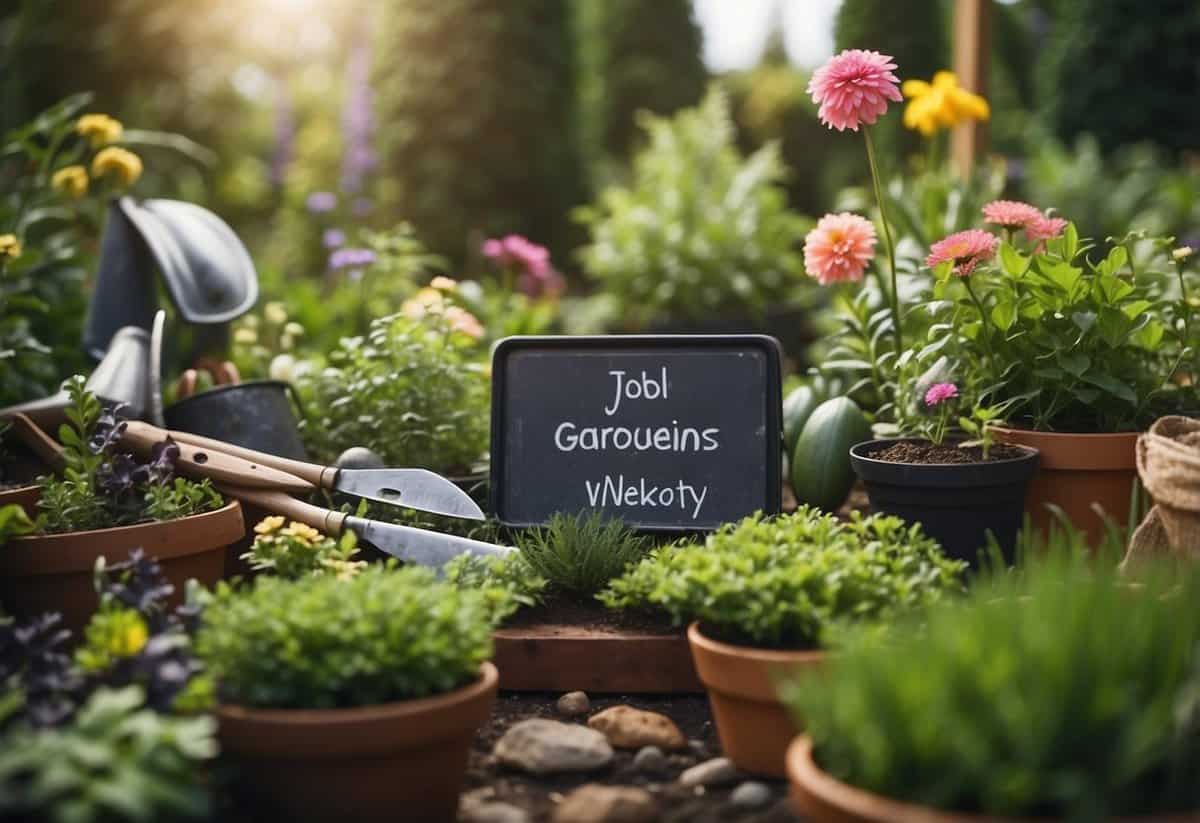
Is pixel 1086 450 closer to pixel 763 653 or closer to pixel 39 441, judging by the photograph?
pixel 763 653

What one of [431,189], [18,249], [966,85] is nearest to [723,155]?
[966,85]

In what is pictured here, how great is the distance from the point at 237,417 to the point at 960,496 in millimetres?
1540

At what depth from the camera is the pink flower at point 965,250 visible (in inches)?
89.4

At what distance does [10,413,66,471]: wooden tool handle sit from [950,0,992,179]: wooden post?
3.34 m

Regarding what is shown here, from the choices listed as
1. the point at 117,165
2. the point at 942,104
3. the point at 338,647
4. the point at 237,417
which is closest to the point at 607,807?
the point at 338,647

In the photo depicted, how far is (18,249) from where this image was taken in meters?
2.84

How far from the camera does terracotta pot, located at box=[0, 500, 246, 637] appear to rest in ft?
6.39

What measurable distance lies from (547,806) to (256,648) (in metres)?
0.47

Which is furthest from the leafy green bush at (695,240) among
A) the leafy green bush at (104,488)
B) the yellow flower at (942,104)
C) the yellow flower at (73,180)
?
the leafy green bush at (104,488)

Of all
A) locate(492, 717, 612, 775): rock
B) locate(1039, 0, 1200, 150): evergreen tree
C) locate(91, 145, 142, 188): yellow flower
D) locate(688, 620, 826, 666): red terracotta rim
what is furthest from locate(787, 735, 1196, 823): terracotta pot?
locate(1039, 0, 1200, 150): evergreen tree

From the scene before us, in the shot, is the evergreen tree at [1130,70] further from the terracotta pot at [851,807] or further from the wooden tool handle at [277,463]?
the terracotta pot at [851,807]

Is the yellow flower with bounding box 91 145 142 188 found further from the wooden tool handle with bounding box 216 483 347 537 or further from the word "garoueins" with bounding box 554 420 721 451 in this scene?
the word "garoueins" with bounding box 554 420 721 451

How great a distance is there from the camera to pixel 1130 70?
33.1 ft

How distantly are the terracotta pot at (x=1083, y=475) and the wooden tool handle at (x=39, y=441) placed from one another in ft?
6.22
